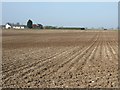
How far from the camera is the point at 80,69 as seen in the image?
13164 mm

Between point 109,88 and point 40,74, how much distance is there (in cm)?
352

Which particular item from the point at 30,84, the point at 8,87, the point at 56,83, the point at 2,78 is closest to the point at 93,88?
the point at 56,83

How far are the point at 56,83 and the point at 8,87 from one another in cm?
165

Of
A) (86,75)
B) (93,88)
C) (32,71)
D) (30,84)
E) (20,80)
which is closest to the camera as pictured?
(93,88)

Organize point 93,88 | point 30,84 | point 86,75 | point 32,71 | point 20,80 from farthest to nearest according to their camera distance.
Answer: point 32,71 → point 86,75 → point 20,80 → point 30,84 → point 93,88

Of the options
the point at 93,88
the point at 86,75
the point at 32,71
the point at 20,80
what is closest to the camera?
the point at 93,88

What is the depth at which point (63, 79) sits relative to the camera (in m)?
10.7

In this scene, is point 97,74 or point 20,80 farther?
point 97,74

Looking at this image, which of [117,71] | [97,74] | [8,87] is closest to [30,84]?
[8,87]

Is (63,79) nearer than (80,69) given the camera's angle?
Yes

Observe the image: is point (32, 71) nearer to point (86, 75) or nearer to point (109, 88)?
point (86, 75)

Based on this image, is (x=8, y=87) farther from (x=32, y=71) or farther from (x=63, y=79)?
(x=32, y=71)

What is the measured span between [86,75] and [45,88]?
113 inches

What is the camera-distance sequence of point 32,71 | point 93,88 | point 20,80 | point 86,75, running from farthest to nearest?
point 32,71
point 86,75
point 20,80
point 93,88
